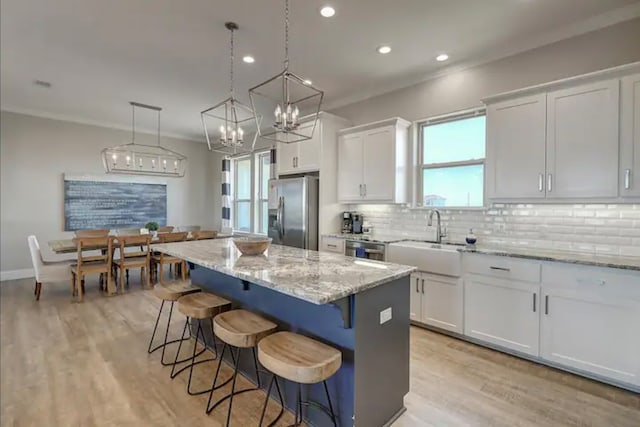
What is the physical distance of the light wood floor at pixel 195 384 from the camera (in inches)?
79.4

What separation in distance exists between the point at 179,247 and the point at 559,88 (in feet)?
12.3

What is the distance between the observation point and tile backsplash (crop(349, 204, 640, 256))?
107 inches

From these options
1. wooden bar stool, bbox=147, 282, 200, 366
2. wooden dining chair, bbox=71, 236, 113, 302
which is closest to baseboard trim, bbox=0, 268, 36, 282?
wooden dining chair, bbox=71, 236, 113, 302

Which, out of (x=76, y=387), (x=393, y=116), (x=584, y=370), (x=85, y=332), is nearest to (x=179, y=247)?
(x=76, y=387)

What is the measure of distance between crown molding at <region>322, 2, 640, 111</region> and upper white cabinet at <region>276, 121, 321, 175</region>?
1.15 m

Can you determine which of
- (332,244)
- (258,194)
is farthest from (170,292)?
(258,194)

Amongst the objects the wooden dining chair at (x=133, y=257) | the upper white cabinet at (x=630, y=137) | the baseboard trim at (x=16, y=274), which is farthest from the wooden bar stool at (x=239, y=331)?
the baseboard trim at (x=16, y=274)

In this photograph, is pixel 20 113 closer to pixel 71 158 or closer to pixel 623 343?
pixel 71 158

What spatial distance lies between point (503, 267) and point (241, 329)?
7.72 ft

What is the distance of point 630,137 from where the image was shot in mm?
2447

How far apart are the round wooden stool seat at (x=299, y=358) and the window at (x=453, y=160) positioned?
2.79m

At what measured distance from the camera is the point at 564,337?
2531 millimetres

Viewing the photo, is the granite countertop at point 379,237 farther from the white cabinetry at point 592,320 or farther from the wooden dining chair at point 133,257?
the wooden dining chair at point 133,257

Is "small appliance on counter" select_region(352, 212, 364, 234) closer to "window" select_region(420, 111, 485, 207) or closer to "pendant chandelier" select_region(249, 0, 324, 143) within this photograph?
"window" select_region(420, 111, 485, 207)
